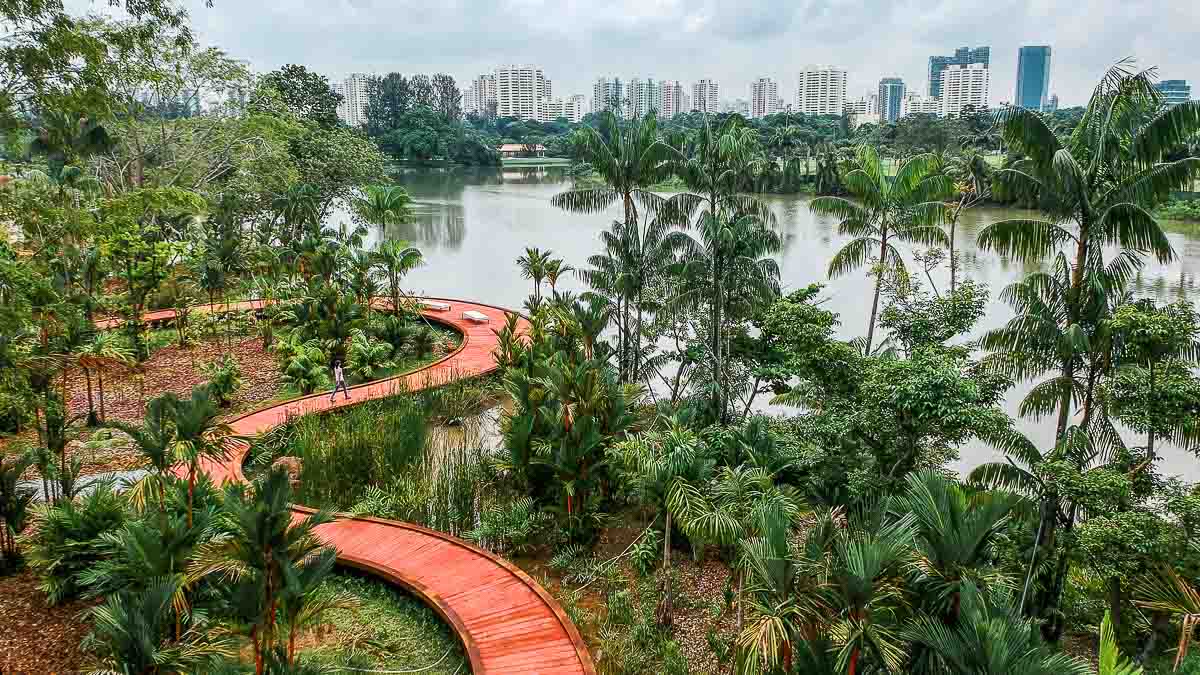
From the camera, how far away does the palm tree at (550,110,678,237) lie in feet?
45.9

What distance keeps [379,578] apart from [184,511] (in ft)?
6.22

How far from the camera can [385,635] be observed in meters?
7.08

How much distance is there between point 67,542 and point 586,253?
2531 centimetres

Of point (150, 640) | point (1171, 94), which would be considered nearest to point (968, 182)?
point (1171, 94)

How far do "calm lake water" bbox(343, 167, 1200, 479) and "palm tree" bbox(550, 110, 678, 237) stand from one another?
15.8ft

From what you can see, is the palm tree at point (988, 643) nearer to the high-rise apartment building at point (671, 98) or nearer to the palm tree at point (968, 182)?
the palm tree at point (968, 182)

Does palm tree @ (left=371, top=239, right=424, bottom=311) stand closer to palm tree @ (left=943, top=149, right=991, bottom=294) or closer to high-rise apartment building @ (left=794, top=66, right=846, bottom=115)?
palm tree @ (left=943, top=149, right=991, bottom=294)

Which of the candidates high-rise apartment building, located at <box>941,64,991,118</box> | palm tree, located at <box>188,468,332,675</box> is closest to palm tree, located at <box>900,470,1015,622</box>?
palm tree, located at <box>188,468,332,675</box>

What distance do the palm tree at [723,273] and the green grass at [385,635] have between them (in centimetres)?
528

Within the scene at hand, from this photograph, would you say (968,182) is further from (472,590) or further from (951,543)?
(951,543)

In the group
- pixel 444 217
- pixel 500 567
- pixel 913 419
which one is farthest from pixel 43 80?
pixel 444 217

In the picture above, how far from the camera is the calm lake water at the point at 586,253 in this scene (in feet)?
68.0

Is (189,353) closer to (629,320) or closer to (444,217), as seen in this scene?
(629,320)

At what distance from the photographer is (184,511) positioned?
7117 millimetres
